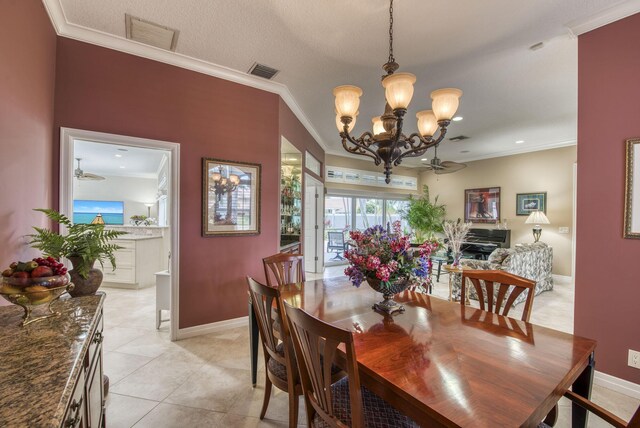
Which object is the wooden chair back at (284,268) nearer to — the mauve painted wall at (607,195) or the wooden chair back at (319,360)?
the wooden chair back at (319,360)

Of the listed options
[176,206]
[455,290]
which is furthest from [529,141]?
[176,206]

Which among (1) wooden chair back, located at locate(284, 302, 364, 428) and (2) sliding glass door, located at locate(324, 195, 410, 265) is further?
(2) sliding glass door, located at locate(324, 195, 410, 265)

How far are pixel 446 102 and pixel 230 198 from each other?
2.39 meters

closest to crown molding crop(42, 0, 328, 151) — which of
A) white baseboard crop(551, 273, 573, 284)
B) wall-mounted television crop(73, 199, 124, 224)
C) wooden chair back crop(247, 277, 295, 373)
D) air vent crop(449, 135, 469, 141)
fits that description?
wooden chair back crop(247, 277, 295, 373)

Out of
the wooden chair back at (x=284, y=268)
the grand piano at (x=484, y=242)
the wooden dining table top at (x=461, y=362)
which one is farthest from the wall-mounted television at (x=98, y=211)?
the grand piano at (x=484, y=242)

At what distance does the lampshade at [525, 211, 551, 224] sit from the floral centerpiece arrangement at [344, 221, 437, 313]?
5863 mm

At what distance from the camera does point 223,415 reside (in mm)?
1972

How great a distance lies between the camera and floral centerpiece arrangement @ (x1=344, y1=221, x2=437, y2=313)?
65.9 inches

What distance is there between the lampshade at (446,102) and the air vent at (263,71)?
185 centimetres

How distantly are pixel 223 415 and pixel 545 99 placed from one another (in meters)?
5.11

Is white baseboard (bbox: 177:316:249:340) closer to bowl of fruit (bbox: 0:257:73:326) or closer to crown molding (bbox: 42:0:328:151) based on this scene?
bowl of fruit (bbox: 0:257:73:326)

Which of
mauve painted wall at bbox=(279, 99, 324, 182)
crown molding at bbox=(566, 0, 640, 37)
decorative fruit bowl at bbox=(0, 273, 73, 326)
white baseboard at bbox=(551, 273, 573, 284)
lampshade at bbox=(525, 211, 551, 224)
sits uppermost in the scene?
crown molding at bbox=(566, 0, 640, 37)

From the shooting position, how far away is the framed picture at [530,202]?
→ 6.49 metres

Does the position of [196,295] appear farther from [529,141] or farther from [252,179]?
[529,141]
